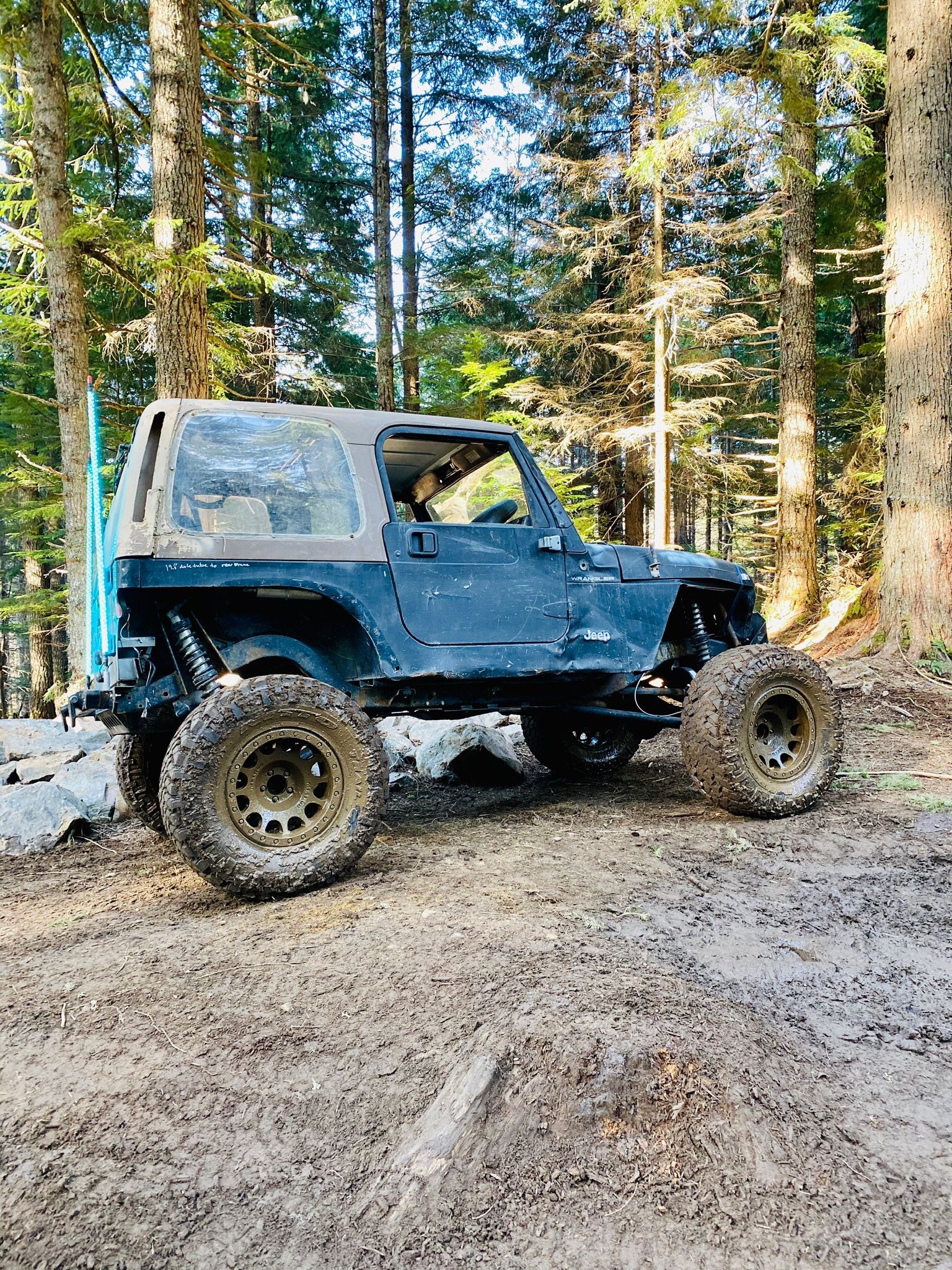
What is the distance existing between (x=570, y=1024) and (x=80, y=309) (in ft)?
36.0

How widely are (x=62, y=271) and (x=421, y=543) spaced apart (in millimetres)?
8735

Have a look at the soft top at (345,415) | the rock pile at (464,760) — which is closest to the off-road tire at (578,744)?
the rock pile at (464,760)

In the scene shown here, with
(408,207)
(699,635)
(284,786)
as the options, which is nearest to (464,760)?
(699,635)

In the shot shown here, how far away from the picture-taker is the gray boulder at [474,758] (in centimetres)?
582

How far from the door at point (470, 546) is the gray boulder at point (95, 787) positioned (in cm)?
264

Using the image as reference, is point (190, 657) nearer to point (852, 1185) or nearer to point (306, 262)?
point (852, 1185)

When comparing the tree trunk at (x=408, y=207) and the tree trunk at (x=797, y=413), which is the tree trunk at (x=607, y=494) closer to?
the tree trunk at (x=408, y=207)

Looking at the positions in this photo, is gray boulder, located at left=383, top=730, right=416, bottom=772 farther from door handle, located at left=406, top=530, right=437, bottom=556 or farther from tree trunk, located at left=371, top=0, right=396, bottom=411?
tree trunk, located at left=371, top=0, right=396, bottom=411

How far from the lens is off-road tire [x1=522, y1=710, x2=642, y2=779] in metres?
5.99

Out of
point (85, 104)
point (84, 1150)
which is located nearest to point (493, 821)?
point (84, 1150)

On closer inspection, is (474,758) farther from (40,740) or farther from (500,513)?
(40,740)

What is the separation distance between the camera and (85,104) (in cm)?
1054

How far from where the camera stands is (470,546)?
165 inches

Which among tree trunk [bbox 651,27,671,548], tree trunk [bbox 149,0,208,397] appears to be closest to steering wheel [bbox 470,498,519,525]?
tree trunk [bbox 149,0,208,397]
